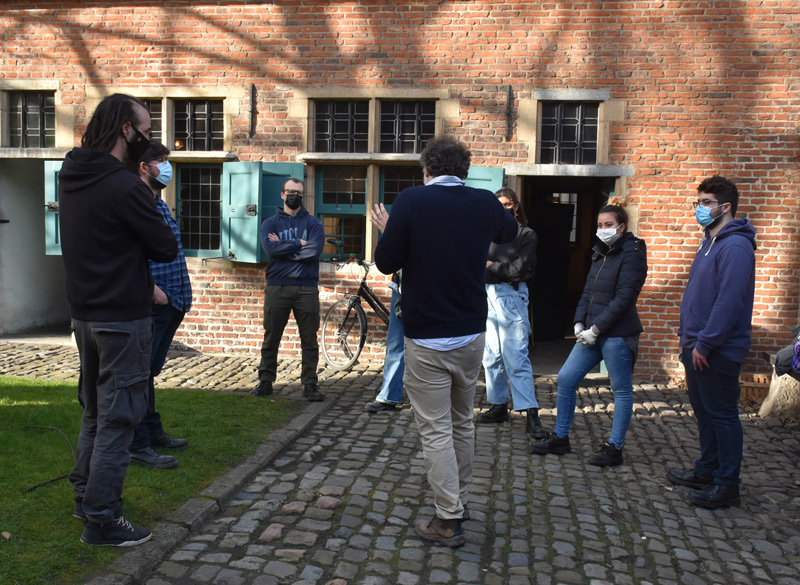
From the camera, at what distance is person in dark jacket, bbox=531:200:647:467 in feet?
16.3

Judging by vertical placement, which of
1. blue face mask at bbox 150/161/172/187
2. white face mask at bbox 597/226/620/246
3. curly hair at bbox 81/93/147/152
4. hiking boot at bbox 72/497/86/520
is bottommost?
hiking boot at bbox 72/497/86/520

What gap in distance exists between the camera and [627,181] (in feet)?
27.0

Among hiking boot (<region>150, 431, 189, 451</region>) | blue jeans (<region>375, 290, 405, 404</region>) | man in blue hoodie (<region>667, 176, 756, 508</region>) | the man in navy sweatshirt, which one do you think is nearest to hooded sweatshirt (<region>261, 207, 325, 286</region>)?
blue jeans (<region>375, 290, 405, 404</region>)

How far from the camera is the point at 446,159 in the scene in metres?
3.66

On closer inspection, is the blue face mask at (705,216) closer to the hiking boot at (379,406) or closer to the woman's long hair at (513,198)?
the woman's long hair at (513,198)

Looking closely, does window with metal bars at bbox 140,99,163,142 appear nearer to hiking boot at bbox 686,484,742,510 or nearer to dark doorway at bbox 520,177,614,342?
dark doorway at bbox 520,177,614,342

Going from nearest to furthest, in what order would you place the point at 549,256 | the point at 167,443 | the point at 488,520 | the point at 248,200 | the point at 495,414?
1. the point at 488,520
2. the point at 167,443
3. the point at 495,414
4. the point at 248,200
5. the point at 549,256

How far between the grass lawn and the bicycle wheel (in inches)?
78.0

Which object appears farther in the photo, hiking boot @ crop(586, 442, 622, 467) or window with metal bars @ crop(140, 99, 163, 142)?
window with metal bars @ crop(140, 99, 163, 142)

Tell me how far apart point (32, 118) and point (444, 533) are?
857 centimetres

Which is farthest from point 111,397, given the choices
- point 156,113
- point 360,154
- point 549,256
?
point 549,256

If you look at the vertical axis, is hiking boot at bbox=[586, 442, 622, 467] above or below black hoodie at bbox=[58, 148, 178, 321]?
below

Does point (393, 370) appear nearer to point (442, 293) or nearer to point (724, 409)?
point (724, 409)

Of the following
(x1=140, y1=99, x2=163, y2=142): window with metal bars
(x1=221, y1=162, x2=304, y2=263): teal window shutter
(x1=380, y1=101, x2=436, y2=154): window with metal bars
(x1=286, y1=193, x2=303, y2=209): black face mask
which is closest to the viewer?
(x1=286, y1=193, x2=303, y2=209): black face mask
